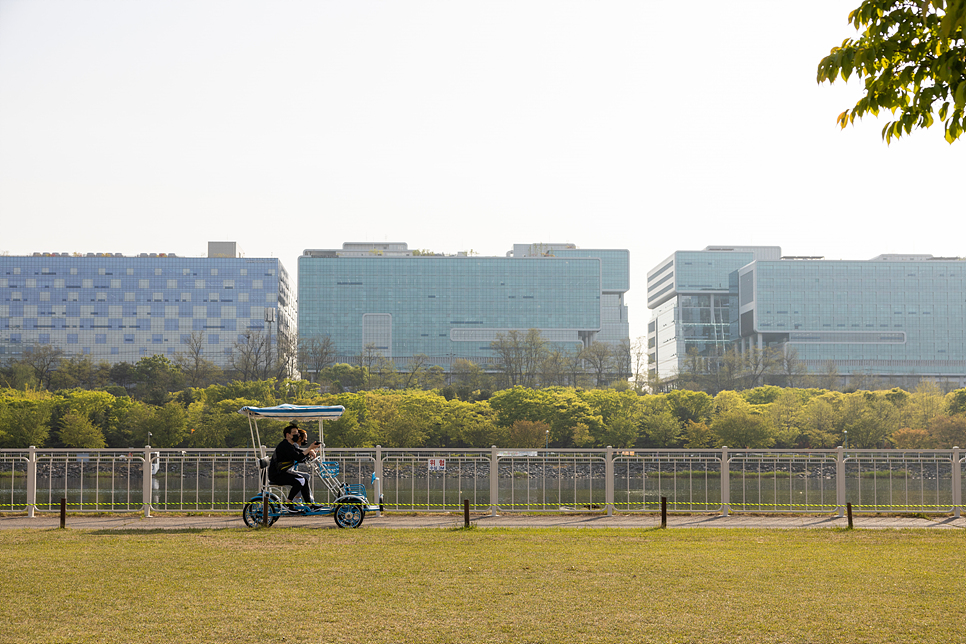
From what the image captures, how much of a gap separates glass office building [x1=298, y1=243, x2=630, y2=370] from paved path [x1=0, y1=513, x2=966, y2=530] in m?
122

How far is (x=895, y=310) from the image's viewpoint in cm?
14600

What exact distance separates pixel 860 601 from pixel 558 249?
163 m

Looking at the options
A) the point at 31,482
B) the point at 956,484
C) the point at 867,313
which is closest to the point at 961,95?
the point at 956,484

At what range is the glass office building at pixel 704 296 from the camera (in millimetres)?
163375

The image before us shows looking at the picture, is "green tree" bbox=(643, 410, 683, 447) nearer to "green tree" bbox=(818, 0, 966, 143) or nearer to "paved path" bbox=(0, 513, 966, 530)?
"paved path" bbox=(0, 513, 966, 530)

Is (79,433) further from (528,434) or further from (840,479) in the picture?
(840,479)

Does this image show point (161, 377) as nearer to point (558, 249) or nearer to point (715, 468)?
point (715, 468)

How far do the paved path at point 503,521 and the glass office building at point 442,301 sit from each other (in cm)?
12226

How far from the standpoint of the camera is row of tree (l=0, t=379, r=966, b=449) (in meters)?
67.3

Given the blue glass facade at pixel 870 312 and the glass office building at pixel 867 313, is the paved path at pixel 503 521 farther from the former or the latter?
the blue glass facade at pixel 870 312

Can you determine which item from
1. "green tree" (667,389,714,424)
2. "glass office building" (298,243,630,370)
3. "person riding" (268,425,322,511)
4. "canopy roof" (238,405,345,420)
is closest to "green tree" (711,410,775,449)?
"green tree" (667,389,714,424)

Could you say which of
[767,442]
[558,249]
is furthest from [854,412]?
[558,249]

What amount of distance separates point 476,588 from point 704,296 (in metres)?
162

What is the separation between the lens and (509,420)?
73.0 metres
